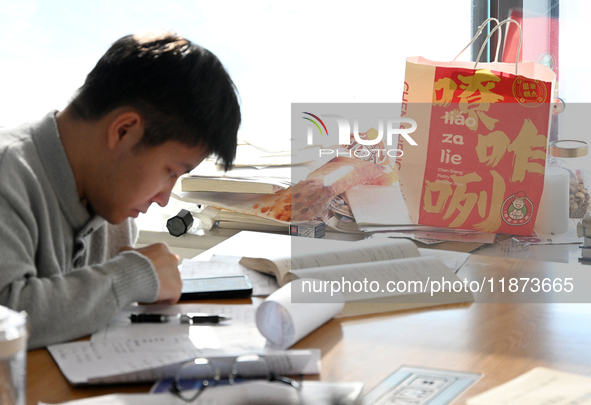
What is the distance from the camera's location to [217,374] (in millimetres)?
508

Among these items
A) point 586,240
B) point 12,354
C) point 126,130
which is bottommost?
point 586,240

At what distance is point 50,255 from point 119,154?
153 millimetres

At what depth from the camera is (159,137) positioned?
775 mm

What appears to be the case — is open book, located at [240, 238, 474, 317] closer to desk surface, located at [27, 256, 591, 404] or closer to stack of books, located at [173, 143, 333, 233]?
desk surface, located at [27, 256, 591, 404]

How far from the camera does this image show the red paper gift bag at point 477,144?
1228mm

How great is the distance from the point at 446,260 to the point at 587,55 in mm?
750

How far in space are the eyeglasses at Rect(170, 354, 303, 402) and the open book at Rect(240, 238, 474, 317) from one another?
19 centimetres

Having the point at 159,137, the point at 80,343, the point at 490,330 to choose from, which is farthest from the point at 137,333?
the point at 490,330

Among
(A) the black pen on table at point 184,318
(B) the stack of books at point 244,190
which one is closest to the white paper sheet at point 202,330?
(A) the black pen on table at point 184,318

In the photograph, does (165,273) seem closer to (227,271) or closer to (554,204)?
(227,271)

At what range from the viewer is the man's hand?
0.76 metres

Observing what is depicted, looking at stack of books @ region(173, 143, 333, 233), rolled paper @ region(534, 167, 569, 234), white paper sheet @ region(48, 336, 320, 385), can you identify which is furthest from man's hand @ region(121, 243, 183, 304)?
rolled paper @ region(534, 167, 569, 234)

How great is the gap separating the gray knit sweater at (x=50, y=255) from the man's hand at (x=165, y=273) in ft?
0.05

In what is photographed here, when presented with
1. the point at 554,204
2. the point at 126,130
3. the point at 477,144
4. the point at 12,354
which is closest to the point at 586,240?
the point at 554,204
